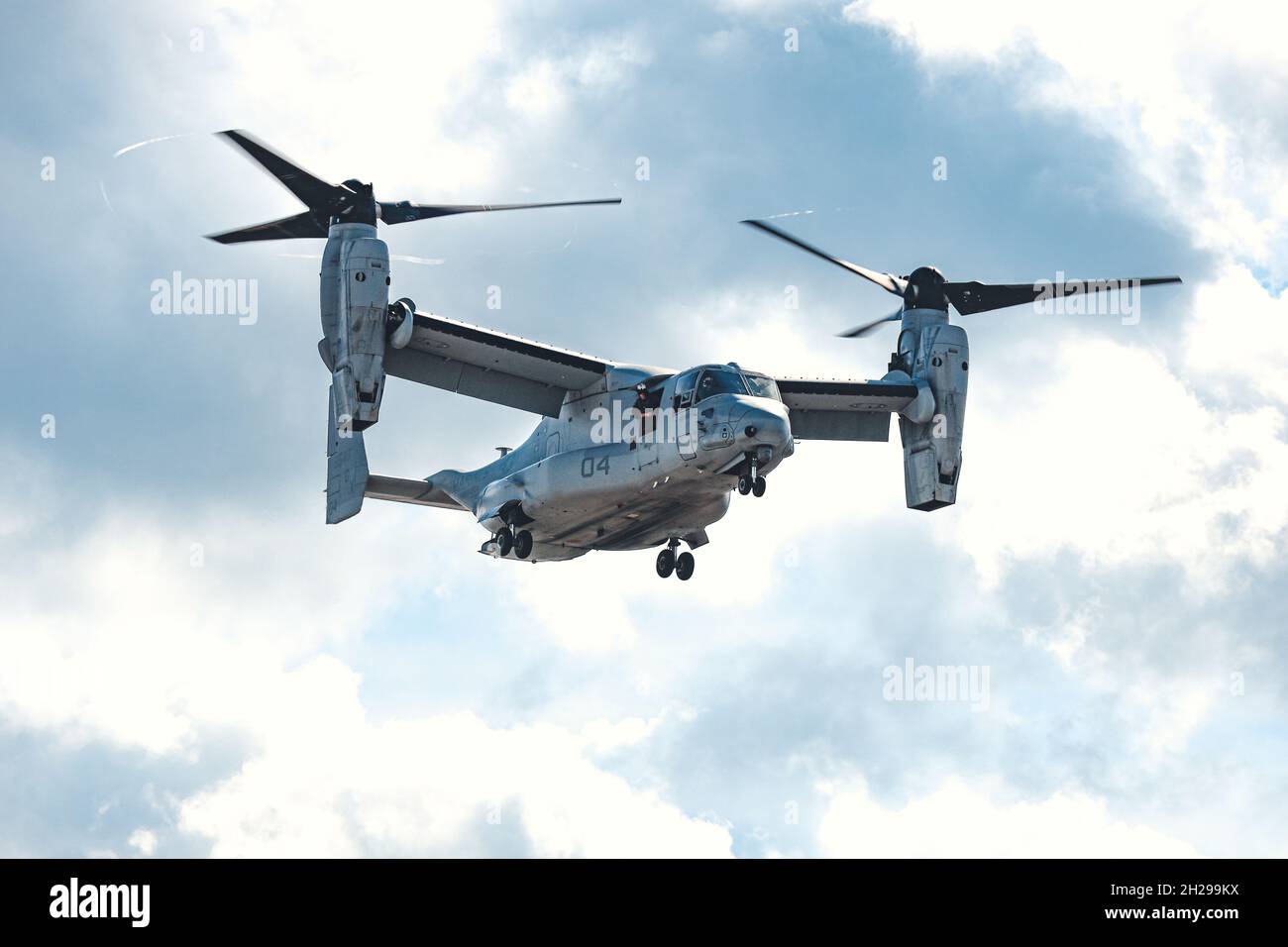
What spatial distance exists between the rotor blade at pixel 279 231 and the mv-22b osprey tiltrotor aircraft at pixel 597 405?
3cm

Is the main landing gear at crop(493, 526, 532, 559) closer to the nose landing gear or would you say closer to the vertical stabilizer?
the vertical stabilizer

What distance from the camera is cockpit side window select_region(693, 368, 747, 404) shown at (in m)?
28.9

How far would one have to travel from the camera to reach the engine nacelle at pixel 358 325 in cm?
2939

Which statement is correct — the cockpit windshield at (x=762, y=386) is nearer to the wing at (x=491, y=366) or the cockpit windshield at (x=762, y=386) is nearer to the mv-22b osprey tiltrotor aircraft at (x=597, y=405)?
the mv-22b osprey tiltrotor aircraft at (x=597, y=405)

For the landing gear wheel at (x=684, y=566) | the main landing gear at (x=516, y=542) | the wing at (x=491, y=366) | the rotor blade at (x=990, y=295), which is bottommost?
the landing gear wheel at (x=684, y=566)

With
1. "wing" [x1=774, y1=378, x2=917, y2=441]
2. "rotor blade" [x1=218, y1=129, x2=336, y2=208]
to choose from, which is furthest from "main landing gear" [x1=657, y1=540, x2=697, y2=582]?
"rotor blade" [x1=218, y1=129, x2=336, y2=208]

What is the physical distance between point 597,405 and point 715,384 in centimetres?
349

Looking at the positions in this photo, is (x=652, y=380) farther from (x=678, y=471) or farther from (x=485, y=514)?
(x=485, y=514)

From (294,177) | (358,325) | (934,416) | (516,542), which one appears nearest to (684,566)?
(516,542)

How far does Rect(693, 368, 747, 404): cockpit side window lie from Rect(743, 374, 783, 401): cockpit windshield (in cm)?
23

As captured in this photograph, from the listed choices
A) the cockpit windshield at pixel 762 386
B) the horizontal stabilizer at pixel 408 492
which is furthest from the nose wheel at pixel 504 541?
the cockpit windshield at pixel 762 386
